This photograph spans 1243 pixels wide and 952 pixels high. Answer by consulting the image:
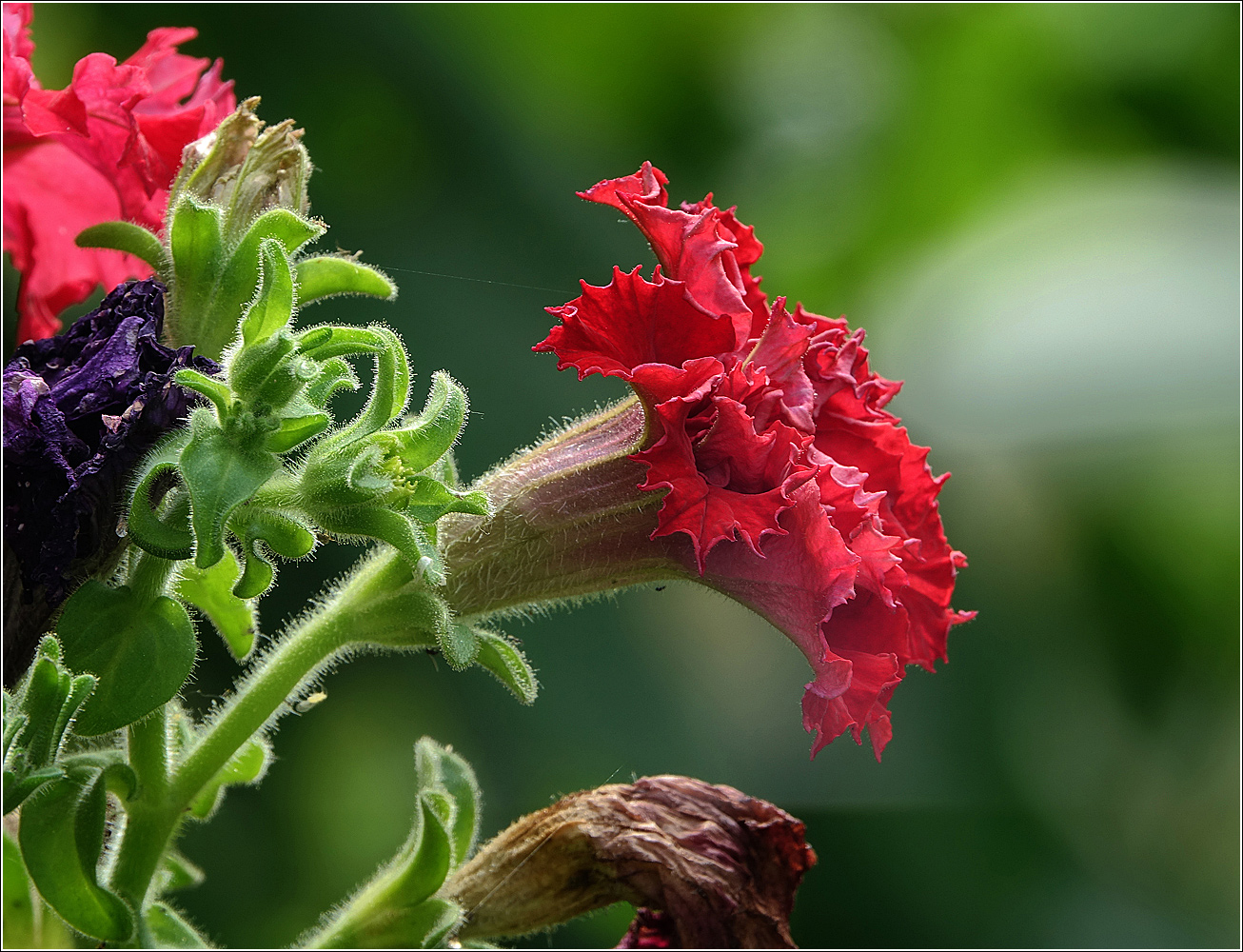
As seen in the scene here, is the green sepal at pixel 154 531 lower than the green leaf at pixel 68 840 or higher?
higher

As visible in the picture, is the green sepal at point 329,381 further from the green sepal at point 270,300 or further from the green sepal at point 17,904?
the green sepal at point 17,904

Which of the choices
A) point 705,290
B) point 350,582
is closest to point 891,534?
point 705,290

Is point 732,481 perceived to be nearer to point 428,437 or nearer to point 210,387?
point 428,437

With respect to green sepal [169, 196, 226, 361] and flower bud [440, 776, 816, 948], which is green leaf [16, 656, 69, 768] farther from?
flower bud [440, 776, 816, 948]

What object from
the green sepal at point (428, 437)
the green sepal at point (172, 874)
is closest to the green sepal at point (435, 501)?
the green sepal at point (428, 437)

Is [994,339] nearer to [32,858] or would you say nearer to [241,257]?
[241,257]

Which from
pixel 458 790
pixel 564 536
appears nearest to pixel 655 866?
pixel 458 790
